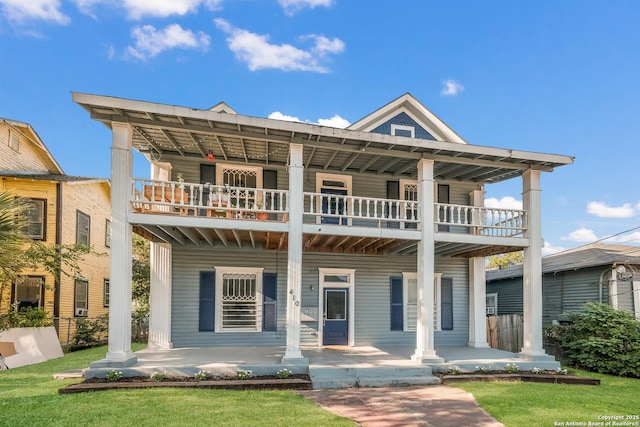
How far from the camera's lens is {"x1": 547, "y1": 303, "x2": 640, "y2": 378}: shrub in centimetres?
1064

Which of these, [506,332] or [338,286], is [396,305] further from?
[506,332]

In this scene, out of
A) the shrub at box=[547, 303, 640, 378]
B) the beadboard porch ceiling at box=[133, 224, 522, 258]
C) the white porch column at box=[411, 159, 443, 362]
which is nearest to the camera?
the white porch column at box=[411, 159, 443, 362]

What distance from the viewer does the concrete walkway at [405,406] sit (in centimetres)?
632

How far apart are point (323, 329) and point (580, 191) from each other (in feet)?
88.9

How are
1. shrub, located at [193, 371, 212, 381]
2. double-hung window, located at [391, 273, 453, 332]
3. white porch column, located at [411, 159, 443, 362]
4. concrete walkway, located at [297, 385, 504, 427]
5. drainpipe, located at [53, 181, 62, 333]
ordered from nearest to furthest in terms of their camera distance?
concrete walkway, located at [297, 385, 504, 427] → shrub, located at [193, 371, 212, 381] → white porch column, located at [411, 159, 443, 362] → double-hung window, located at [391, 273, 453, 332] → drainpipe, located at [53, 181, 62, 333]

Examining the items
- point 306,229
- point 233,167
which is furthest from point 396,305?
point 233,167

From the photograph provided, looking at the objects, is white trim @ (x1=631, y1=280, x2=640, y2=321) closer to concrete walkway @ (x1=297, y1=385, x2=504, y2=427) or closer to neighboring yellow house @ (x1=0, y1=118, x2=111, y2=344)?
concrete walkway @ (x1=297, y1=385, x2=504, y2=427)

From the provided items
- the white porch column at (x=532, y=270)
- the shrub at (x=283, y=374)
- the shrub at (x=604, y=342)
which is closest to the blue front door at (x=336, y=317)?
the shrub at (x=283, y=374)

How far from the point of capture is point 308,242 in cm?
1137

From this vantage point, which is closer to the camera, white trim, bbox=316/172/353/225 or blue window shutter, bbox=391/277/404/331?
white trim, bbox=316/172/353/225

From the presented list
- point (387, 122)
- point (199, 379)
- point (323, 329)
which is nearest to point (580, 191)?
point (387, 122)

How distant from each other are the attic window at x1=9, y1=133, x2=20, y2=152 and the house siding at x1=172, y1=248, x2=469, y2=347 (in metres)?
9.29

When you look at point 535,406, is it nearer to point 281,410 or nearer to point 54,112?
point 281,410

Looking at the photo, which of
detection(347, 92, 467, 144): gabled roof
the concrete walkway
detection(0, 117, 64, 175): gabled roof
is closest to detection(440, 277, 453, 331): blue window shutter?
detection(347, 92, 467, 144): gabled roof
